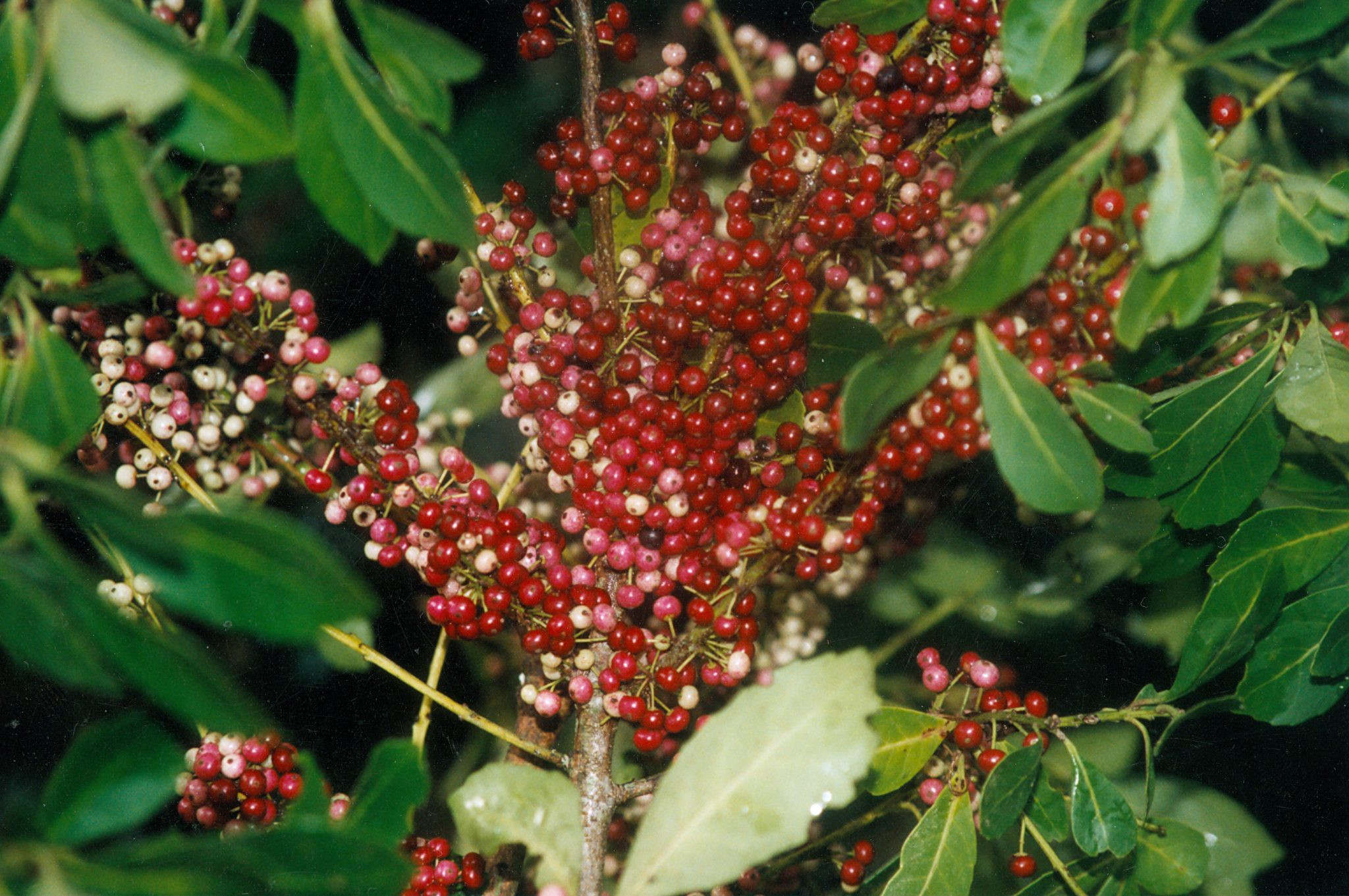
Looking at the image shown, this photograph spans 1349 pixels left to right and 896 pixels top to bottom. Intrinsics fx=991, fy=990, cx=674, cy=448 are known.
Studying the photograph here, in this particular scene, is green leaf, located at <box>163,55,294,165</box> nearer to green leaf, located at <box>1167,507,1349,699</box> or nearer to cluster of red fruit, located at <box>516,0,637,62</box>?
cluster of red fruit, located at <box>516,0,637,62</box>

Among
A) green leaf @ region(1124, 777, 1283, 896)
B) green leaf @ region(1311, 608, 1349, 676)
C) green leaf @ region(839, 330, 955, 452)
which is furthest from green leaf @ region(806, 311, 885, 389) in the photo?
green leaf @ region(1124, 777, 1283, 896)

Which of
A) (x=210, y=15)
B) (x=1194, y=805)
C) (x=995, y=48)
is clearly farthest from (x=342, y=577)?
(x=1194, y=805)

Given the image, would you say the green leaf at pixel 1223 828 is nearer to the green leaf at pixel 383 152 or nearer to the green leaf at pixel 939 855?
the green leaf at pixel 939 855

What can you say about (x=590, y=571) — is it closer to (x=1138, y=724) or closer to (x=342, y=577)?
(x=342, y=577)

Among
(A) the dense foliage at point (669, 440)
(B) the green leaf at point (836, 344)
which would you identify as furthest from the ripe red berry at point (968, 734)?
(B) the green leaf at point (836, 344)

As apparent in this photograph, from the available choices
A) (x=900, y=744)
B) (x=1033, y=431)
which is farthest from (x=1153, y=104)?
(x=900, y=744)
